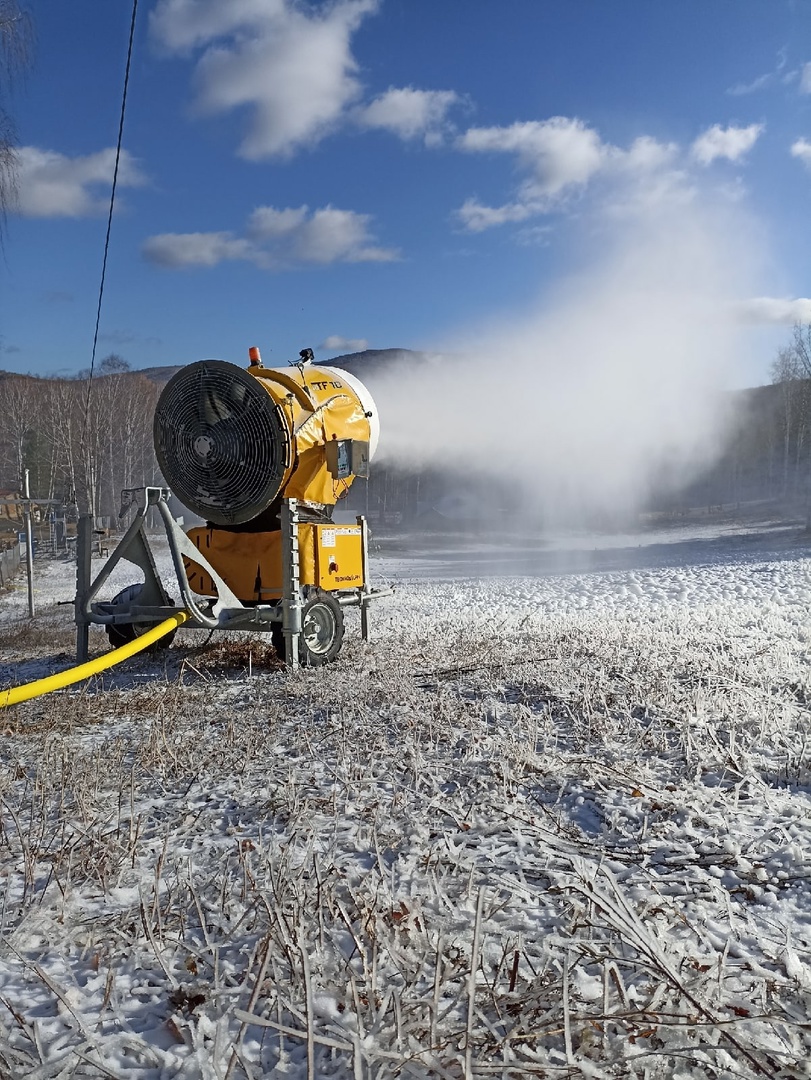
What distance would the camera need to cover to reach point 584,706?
5309mm

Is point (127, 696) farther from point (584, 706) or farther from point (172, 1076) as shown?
point (172, 1076)

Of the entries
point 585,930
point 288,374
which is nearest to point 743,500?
point 288,374

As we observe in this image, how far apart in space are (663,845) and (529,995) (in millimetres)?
1329

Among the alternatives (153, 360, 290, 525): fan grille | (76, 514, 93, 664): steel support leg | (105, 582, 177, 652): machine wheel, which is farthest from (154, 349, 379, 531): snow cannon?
(105, 582, 177, 652): machine wheel

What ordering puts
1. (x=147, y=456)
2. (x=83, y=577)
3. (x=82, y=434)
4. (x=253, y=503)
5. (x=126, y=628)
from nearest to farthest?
1. (x=83, y=577)
2. (x=253, y=503)
3. (x=126, y=628)
4. (x=82, y=434)
5. (x=147, y=456)

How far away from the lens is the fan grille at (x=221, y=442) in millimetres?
7559

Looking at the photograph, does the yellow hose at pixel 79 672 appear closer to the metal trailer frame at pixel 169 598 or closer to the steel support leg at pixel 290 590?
the metal trailer frame at pixel 169 598

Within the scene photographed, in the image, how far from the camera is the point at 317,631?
7816 millimetres

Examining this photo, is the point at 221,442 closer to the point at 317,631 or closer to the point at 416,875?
the point at 317,631

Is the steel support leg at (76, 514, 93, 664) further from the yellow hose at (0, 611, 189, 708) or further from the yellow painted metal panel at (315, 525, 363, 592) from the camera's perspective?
the yellow painted metal panel at (315, 525, 363, 592)

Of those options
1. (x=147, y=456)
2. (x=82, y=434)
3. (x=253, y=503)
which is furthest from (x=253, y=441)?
(x=147, y=456)

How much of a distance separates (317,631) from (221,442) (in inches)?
87.2

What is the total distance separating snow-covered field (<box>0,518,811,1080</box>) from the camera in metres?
1.95

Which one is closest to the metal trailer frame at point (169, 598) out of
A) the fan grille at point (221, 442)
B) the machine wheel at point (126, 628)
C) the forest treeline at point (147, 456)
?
the machine wheel at point (126, 628)
